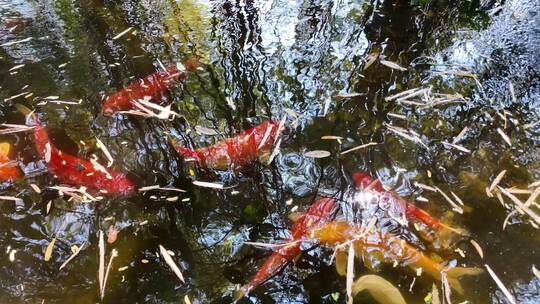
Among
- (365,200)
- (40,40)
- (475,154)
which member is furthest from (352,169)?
(40,40)

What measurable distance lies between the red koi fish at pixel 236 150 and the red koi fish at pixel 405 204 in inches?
26.7

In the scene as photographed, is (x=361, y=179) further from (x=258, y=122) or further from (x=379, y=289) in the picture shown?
(x=258, y=122)

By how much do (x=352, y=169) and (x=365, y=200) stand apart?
10.7 inches

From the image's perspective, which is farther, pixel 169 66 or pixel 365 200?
pixel 169 66

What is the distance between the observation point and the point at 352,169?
3.02 metres

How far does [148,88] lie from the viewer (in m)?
3.78

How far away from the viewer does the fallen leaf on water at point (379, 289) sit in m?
2.33

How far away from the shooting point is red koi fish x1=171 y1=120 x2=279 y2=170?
3129 millimetres

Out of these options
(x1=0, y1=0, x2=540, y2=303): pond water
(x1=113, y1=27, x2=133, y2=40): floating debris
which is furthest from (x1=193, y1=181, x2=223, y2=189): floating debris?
(x1=113, y1=27, x2=133, y2=40): floating debris

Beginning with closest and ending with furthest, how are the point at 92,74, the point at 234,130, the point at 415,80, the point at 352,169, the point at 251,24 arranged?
1. the point at 352,169
2. the point at 234,130
3. the point at 415,80
4. the point at 92,74
5. the point at 251,24

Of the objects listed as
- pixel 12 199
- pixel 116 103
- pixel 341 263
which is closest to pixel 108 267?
pixel 12 199

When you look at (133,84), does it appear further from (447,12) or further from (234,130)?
(447,12)

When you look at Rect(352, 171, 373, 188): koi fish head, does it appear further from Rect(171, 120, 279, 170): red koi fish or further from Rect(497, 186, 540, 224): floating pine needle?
Rect(497, 186, 540, 224): floating pine needle

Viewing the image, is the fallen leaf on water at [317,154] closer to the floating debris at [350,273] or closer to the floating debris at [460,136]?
the floating debris at [350,273]
